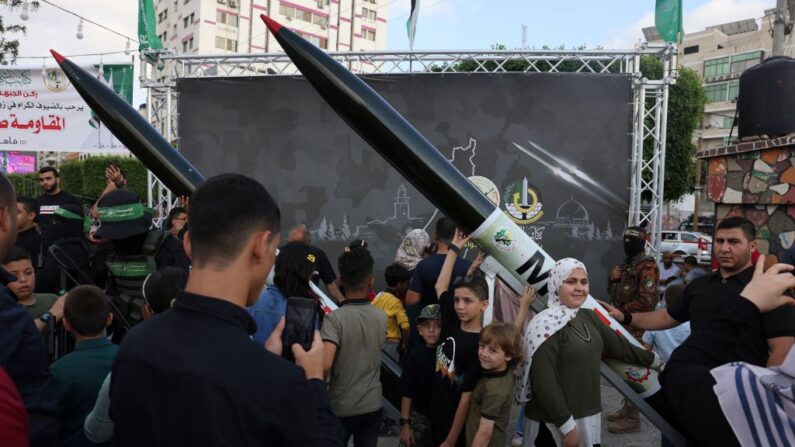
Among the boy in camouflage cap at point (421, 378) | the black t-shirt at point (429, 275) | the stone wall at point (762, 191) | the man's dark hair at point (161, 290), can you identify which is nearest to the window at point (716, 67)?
the stone wall at point (762, 191)

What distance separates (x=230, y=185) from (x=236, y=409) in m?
0.54

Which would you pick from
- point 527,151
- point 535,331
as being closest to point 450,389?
point 535,331

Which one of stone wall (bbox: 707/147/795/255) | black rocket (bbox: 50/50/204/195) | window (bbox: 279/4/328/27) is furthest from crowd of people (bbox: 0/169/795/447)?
window (bbox: 279/4/328/27)

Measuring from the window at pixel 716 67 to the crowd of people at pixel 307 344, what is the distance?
4193 cm

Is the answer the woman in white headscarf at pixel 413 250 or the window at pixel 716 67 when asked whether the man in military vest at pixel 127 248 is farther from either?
the window at pixel 716 67

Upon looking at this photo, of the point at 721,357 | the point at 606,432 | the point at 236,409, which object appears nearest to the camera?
the point at 236,409

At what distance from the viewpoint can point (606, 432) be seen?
491 cm

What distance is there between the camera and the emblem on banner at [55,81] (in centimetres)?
914

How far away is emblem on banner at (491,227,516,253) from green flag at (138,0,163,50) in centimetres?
726

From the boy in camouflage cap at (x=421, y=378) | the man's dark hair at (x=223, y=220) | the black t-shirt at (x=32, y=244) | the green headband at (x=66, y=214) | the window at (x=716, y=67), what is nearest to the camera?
the man's dark hair at (x=223, y=220)

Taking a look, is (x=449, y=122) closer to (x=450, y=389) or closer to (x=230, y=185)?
(x=450, y=389)

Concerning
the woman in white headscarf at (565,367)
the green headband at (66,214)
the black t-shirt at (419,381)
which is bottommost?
the black t-shirt at (419,381)

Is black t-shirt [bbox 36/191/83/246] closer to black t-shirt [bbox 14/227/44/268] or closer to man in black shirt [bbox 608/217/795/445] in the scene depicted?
black t-shirt [bbox 14/227/44/268]

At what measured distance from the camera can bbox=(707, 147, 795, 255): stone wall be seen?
18.5 ft
